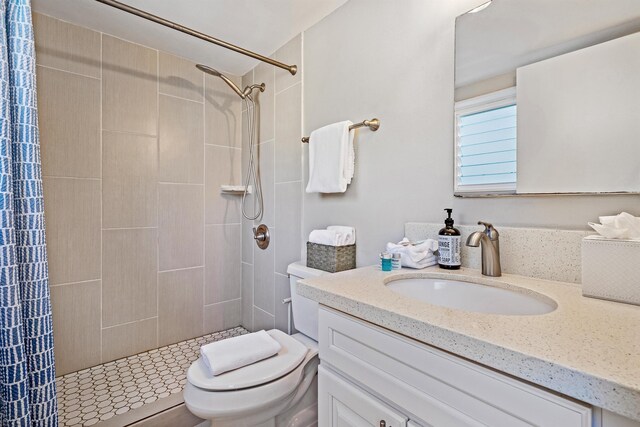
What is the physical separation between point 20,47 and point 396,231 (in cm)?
157

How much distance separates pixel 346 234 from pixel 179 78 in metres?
1.71

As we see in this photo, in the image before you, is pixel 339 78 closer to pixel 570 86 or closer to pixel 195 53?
pixel 570 86

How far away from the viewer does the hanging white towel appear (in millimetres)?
1458

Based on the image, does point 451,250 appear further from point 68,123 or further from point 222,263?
point 68,123

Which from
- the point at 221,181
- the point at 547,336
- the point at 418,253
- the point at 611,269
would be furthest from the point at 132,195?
the point at 611,269

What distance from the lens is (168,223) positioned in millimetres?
2117

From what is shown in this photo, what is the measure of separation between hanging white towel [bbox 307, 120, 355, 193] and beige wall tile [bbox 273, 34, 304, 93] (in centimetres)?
55

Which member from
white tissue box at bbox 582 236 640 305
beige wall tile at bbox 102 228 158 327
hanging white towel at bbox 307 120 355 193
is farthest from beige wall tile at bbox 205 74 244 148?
white tissue box at bbox 582 236 640 305

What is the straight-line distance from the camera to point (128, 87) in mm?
1958

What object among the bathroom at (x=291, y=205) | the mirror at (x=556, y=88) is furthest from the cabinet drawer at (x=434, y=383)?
the mirror at (x=556, y=88)

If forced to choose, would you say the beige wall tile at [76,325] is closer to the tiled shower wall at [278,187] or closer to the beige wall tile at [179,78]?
the tiled shower wall at [278,187]

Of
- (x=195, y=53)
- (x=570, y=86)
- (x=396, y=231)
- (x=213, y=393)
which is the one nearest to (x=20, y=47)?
(x=195, y=53)

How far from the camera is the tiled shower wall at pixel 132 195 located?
174 centimetres

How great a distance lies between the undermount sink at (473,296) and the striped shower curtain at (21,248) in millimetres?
1244
